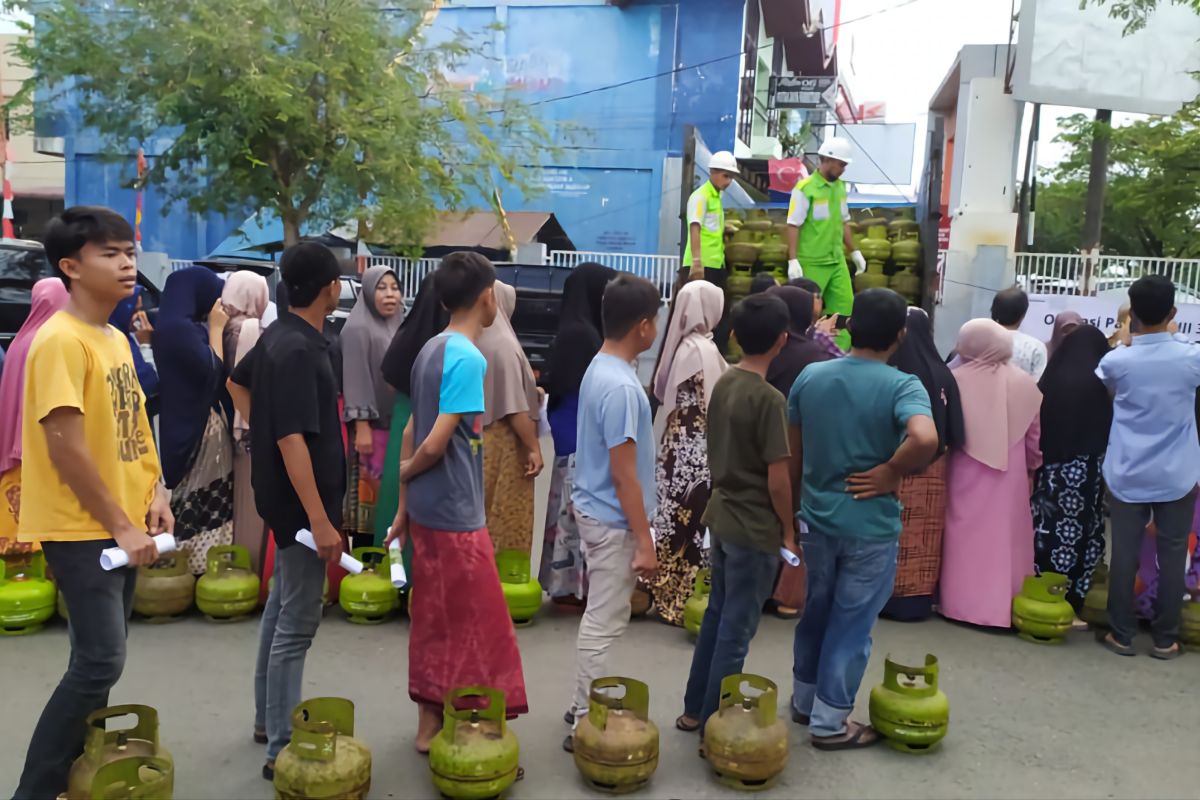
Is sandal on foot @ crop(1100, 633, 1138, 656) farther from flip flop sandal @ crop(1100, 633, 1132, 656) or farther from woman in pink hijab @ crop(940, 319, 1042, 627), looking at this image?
woman in pink hijab @ crop(940, 319, 1042, 627)

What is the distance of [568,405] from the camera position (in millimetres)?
5270

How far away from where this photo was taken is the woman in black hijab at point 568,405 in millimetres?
5031

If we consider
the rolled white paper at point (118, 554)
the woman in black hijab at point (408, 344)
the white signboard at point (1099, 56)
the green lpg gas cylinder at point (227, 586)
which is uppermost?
the white signboard at point (1099, 56)

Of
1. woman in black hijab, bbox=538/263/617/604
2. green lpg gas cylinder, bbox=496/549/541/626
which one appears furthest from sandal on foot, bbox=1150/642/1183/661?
green lpg gas cylinder, bbox=496/549/541/626

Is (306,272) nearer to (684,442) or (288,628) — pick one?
(288,628)

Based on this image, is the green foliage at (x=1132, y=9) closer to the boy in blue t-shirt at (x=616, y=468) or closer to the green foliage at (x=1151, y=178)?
the green foliage at (x=1151, y=178)

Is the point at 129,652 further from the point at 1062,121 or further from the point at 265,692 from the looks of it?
the point at 1062,121

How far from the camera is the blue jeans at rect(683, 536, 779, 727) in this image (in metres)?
3.61

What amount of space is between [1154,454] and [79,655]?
15.3ft

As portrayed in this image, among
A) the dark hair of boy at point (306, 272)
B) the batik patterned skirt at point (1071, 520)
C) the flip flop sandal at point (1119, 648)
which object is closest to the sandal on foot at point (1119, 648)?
the flip flop sandal at point (1119, 648)

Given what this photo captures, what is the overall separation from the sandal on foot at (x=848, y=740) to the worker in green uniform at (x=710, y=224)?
4.53 meters

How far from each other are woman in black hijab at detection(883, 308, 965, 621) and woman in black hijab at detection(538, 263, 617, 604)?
1.62 metres

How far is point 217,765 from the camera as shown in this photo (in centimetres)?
360

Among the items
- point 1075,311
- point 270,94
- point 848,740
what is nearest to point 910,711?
point 848,740
